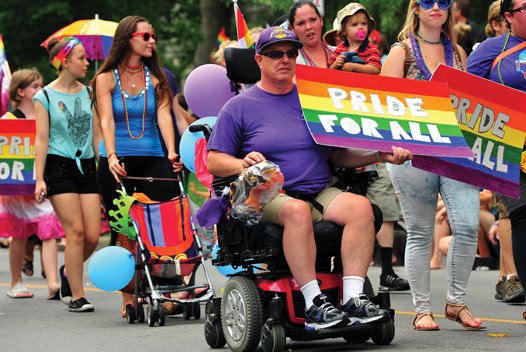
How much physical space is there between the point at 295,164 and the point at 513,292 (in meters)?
3.50

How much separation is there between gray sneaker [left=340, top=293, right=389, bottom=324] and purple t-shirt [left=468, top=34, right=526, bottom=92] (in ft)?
6.00

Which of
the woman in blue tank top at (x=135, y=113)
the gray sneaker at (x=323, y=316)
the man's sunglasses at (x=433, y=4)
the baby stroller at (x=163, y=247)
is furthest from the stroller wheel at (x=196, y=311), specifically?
the man's sunglasses at (x=433, y=4)

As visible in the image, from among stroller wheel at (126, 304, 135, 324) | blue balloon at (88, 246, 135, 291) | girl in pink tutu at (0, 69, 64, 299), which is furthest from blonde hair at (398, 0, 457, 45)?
girl in pink tutu at (0, 69, 64, 299)

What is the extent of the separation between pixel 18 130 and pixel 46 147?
1.43 metres

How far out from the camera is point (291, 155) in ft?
25.4

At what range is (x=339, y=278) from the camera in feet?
25.2

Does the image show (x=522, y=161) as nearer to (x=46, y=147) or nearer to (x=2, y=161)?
(x=46, y=147)

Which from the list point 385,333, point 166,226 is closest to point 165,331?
point 166,226

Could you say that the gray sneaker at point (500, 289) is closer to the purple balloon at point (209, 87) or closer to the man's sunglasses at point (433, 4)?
the purple balloon at point (209, 87)

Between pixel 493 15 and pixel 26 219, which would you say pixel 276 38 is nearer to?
pixel 493 15

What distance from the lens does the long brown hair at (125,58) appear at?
10141 mm

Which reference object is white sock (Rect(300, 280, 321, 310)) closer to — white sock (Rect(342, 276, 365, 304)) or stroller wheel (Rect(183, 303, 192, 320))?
white sock (Rect(342, 276, 365, 304))

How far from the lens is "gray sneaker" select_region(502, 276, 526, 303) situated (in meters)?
10.6

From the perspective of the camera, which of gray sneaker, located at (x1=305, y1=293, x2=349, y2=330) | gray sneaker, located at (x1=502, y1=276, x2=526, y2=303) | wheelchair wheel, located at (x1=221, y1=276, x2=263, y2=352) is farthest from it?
gray sneaker, located at (x1=502, y1=276, x2=526, y2=303)
